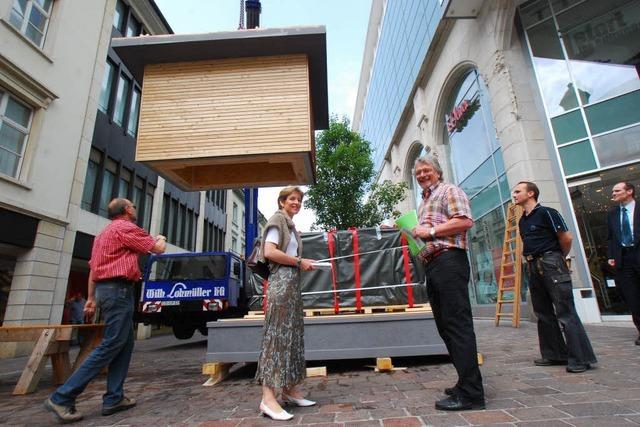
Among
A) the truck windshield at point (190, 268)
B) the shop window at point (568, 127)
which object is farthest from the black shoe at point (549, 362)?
the truck windshield at point (190, 268)

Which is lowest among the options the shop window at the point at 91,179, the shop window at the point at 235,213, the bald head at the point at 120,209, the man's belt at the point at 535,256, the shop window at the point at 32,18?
the man's belt at the point at 535,256

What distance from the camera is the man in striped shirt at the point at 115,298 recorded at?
3.24 metres

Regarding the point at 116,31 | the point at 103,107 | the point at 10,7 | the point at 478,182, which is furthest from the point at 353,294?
the point at 116,31

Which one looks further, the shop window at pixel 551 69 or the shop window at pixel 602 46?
the shop window at pixel 551 69

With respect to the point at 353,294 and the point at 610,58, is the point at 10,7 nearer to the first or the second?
the point at 353,294

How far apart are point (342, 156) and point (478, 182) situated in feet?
20.1

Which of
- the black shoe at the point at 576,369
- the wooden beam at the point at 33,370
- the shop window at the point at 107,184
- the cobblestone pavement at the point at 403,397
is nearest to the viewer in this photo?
the cobblestone pavement at the point at 403,397

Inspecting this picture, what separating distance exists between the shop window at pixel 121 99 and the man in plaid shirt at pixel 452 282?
16.0 meters

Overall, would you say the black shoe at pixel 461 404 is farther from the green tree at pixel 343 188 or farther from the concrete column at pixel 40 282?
the green tree at pixel 343 188

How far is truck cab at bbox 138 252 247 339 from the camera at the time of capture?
31.1ft

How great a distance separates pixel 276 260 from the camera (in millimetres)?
2924

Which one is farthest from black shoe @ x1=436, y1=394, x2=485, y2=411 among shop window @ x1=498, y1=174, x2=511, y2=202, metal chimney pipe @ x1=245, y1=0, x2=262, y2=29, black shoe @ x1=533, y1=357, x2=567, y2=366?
shop window @ x1=498, y1=174, x2=511, y2=202

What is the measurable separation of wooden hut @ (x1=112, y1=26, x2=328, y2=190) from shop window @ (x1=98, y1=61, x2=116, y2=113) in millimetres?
8568

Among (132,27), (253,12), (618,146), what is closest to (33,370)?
(253,12)
